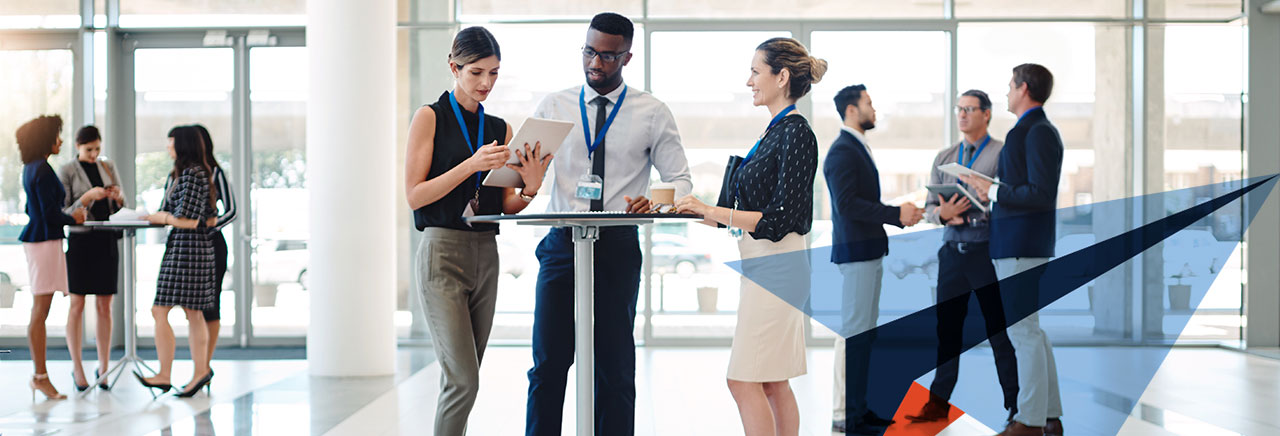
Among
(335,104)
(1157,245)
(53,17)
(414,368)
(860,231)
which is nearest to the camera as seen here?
(1157,245)

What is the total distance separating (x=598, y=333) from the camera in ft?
8.98

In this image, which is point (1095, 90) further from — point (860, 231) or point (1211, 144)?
point (860, 231)

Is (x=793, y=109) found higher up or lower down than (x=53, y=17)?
lower down

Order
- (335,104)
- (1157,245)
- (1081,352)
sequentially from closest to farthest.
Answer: (1157,245)
(1081,352)
(335,104)

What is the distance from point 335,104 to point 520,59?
2094 millimetres

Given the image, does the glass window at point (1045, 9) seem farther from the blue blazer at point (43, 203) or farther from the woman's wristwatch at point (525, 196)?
the blue blazer at point (43, 203)

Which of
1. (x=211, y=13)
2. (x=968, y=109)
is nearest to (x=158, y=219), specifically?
(x=211, y=13)

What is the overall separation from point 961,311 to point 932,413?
8.73 ft

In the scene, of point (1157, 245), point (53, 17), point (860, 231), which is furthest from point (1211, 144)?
point (53, 17)

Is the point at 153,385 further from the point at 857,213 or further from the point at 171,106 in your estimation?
the point at 857,213

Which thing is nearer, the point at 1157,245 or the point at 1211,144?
the point at 1157,245

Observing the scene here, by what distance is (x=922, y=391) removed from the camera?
2021mm

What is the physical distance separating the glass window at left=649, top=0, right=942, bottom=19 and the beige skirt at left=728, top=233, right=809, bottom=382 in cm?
489

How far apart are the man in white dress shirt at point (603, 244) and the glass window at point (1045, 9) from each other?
5.30 metres
